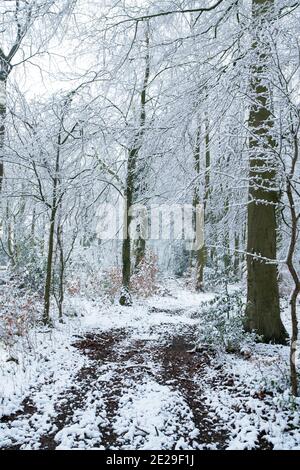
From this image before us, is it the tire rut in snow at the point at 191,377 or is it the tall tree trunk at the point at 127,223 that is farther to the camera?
the tall tree trunk at the point at 127,223

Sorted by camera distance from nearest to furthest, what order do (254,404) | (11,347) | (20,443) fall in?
(20,443), (254,404), (11,347)

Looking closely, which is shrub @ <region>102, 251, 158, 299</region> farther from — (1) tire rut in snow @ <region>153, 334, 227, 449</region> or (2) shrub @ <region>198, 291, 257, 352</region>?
(2) shrub @ <region>198, 291, 257, 352</region>

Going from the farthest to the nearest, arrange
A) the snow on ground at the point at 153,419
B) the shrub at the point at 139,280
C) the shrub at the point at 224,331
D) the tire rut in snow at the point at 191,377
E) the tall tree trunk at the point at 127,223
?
the shrub at the point at 139,280 < the tall tree trunk at the point at 127,223 < the shrub at the point at 224,331 < the tire rut in snow at the point at 191,377 < the snow on ground at the point at 153,419

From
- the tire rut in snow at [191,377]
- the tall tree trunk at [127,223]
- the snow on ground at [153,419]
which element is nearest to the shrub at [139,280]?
the tall tree trunk at [127,223]

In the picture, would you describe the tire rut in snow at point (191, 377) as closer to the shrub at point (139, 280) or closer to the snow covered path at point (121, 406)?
the snow covered path at point (121, 406)

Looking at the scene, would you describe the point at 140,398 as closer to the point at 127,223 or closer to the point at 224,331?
the point at 224,331

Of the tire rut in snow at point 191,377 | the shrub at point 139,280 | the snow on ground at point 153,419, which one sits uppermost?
the shrub at point 139,280

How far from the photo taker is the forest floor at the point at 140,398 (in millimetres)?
3029

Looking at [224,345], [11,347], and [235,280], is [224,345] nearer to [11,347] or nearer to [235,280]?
[235,280]

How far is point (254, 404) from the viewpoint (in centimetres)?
352

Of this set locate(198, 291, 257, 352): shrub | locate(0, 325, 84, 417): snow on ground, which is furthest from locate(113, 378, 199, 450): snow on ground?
locate(198, 291, 257, 352): shrub

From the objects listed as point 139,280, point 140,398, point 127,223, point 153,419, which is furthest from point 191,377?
point 139,280
